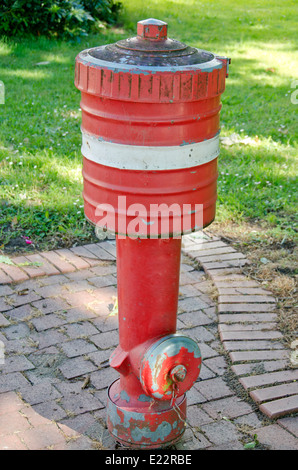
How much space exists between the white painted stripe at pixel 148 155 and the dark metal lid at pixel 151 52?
24cm

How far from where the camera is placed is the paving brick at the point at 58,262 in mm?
3501

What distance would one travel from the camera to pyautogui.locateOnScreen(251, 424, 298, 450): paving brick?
2.32 m

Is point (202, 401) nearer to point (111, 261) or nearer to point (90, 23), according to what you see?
point (111, 261)

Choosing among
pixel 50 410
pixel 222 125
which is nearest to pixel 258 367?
pixel 50 410

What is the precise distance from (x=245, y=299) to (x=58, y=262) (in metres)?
1.10

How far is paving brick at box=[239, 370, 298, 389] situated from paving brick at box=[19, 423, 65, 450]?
0.82 meters

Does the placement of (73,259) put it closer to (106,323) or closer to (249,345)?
(106,323)

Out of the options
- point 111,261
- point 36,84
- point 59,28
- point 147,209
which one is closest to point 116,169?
point 147,209

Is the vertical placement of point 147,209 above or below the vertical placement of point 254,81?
above

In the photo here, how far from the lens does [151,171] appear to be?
185 centimetres

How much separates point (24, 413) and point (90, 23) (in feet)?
22.1

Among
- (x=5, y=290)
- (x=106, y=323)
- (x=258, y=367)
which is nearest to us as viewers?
(x=258, y=367)

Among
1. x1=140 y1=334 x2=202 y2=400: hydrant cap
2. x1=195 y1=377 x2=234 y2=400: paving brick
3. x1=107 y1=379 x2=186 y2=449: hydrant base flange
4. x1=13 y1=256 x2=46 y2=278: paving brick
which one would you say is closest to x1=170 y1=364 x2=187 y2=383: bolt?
x1=140 y1=334 x2=202 y2=400: hydrant cap
